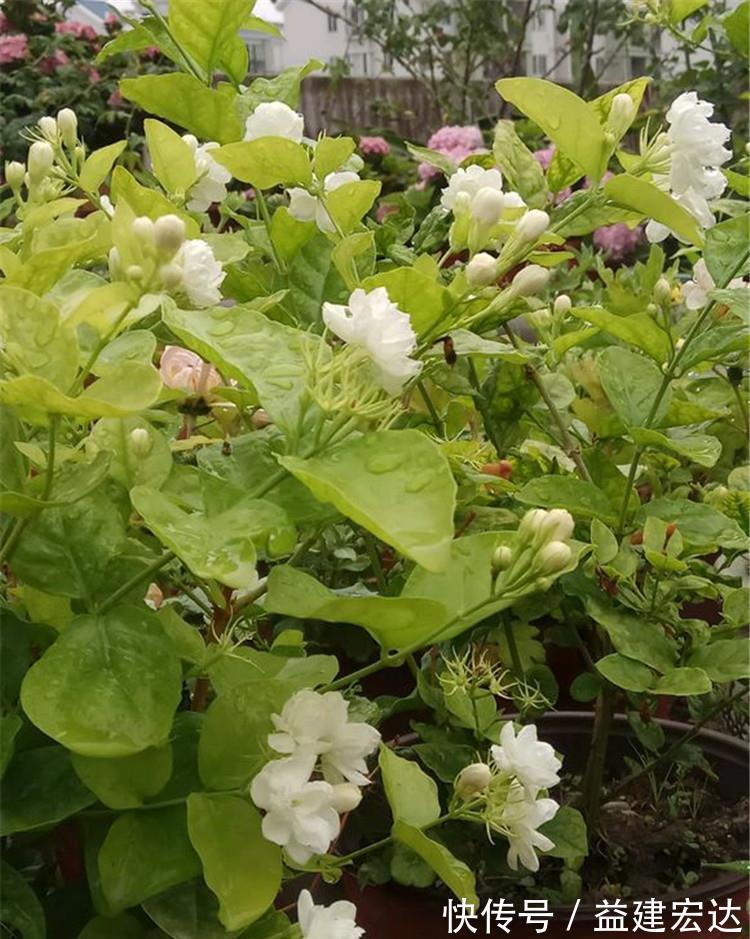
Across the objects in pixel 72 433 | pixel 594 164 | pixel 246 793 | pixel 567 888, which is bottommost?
pixel 567 888

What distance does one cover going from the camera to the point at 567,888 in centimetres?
64

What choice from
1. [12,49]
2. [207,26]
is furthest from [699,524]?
[12,49]

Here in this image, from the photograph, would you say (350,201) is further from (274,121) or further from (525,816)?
(525,816)

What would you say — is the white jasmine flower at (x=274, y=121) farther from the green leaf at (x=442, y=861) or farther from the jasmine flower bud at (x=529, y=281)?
the green leaf at (x=442, y=861)

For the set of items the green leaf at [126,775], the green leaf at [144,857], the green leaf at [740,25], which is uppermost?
the green leaf at [740,25]

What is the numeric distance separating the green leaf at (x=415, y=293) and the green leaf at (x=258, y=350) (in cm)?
3

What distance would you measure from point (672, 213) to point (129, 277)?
0.78 ft

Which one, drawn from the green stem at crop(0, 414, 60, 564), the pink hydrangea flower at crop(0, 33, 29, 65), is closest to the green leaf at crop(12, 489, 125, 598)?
the green stem at crop(0, 414, 60, 564)

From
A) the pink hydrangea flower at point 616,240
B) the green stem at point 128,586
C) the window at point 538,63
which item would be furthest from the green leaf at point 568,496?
the window at point 538,63

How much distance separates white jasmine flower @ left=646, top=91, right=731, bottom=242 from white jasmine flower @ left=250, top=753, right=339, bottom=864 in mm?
303

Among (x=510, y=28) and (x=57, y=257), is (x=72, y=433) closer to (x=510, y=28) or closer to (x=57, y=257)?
(x=57, y=257)

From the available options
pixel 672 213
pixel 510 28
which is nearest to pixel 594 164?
pixel 672 213

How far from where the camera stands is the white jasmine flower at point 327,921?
39 cm

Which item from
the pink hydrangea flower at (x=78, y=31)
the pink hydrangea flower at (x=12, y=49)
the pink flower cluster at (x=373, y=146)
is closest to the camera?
the pink flower cluster at (x=373, y=146)
